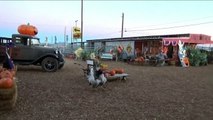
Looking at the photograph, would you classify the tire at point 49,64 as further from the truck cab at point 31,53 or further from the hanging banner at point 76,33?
the hanging banner at point 76,33

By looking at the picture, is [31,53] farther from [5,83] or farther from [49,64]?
[5,83]

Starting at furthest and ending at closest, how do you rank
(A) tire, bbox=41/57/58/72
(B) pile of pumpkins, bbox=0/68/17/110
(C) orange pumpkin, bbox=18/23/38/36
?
(C) orange pumpkin, bbox=18/23/38/36
(A) tire, bbox=41/57/58/72
(B) pile of pumpkins, bbox=0/68/17/110

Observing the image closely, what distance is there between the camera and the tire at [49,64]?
1590 centimetres

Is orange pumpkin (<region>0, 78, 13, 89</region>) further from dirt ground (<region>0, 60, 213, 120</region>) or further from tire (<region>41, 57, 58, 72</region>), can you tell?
tire (<region>41, 57, 58, 72</region>)

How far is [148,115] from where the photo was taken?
702 cm

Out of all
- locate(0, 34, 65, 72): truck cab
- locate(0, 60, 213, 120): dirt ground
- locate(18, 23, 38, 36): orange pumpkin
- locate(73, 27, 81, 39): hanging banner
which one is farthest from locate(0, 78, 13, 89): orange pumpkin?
locate(73, 27, 81, 39): hanging banner

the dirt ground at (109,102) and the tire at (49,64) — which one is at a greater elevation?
the tire at (49,64)

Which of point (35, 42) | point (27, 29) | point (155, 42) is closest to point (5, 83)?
point (35, 42)

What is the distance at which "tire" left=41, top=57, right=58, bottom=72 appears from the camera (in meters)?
15.9

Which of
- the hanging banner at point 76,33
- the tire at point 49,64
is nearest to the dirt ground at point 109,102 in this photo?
the tire at point 49,64

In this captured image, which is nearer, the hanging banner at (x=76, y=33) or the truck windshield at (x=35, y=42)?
the truck windshield at (x=35, y=42)

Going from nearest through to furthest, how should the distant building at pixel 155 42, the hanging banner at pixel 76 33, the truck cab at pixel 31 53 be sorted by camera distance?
the truck cab at pixel 31 53 < the distant building at pixel 155 42 < the hanging banner at pixel 76 33

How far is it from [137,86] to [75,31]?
3223cm

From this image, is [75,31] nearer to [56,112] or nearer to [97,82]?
[97,82]
